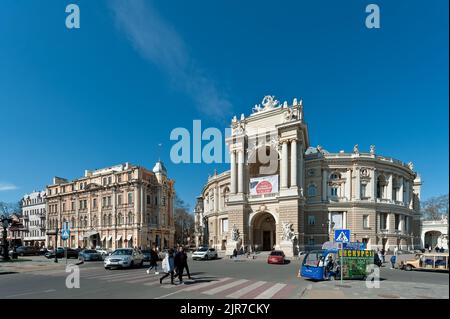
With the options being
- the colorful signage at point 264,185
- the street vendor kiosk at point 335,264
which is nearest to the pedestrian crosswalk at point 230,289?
the street vendor kiosk at point 335,264

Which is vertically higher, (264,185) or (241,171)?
(241,171)

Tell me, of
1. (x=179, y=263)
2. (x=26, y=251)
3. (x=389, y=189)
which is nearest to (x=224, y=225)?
(x=389, y=189)

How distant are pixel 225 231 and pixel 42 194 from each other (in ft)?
200

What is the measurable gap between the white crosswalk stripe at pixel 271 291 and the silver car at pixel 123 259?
42.2 ft

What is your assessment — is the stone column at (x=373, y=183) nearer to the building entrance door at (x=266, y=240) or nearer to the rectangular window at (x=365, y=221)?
the rectangular window at (x=365, y=221)

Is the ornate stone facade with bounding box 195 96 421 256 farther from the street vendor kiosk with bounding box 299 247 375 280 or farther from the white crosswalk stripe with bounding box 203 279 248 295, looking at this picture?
the white crosswalk stripe with bounding box 203 279 248 295

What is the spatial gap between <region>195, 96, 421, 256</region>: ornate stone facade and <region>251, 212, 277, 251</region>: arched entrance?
0.43 ft

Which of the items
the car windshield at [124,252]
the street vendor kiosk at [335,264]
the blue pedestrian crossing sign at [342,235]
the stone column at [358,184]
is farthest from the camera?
the stone column at [358,184]

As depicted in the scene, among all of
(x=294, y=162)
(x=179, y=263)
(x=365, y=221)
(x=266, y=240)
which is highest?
(x=294, y=162)

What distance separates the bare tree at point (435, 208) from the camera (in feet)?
279

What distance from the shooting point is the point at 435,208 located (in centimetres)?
8731

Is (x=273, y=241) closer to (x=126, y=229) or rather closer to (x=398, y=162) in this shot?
(x=398, y=162)

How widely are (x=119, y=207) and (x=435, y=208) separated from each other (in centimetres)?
8122

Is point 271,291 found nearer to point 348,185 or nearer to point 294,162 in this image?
point 294,162
